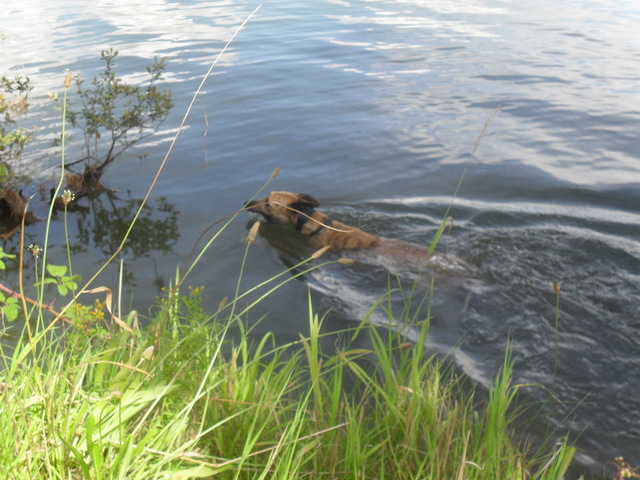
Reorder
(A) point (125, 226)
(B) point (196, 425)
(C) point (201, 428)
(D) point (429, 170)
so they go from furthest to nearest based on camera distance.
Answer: (D) point (429, 170) < (A) point (125, 226) < (B) point (196, 425) < (C) point (201, 428)

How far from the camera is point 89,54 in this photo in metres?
12.4

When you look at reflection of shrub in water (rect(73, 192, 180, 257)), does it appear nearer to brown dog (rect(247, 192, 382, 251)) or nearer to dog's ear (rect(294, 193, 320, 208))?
brown dog (rect(247, 192, 382, 251))

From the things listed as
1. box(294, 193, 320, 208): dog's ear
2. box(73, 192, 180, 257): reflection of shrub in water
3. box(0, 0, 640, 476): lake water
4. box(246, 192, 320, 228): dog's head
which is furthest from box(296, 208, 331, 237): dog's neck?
box(73, 192, 180, 257): reflection of shrub in water

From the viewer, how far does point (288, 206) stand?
5.92 m

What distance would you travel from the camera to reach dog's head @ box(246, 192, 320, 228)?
5828 mm

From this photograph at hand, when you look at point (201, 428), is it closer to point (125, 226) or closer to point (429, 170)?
point (125, 226)

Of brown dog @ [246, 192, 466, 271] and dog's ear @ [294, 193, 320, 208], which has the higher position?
dog's ear @ [294, 193, 320, 208]

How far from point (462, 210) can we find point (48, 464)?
5148mm

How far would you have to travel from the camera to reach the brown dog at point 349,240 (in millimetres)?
5297

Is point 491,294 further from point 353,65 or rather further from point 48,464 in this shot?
point 353,65

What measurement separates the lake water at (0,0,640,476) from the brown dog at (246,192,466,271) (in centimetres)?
18

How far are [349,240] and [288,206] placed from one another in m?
0.73

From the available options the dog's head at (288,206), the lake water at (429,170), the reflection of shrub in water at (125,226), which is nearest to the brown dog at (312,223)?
the dog's head at (288,206)

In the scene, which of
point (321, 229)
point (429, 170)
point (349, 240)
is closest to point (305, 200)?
point (321, 229)
